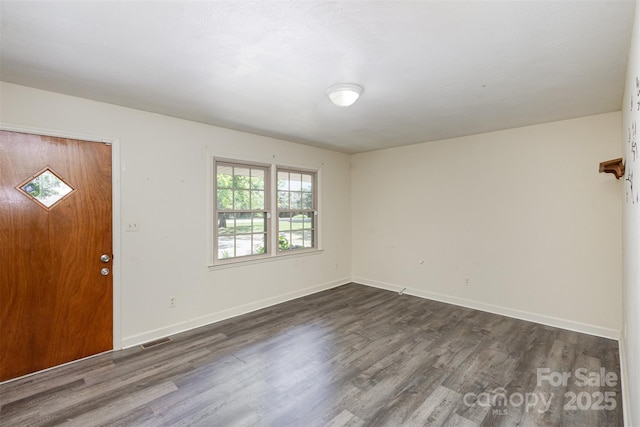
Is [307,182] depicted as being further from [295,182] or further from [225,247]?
[225,247]

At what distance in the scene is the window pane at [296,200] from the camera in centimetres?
494

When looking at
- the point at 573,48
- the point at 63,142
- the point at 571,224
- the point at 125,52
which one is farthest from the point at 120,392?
the point at 571,224

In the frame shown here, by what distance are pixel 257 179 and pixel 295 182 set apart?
2.49 feet

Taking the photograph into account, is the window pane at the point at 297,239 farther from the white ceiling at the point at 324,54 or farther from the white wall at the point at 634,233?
the white wall at the point at 634,233

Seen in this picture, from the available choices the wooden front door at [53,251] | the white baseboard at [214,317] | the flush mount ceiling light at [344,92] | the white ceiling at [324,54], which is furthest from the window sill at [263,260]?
the flush mount ceiling light at [344,92]

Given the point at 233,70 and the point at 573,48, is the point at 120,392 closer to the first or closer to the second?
the point at 233,70

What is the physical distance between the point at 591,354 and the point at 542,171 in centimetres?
207

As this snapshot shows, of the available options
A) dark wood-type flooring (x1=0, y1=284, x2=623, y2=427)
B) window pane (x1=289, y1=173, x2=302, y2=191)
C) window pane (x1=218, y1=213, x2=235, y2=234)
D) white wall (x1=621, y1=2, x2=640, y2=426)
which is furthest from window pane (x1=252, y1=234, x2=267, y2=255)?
white wall (x1=621, y1=2, x2=640, y2=426)

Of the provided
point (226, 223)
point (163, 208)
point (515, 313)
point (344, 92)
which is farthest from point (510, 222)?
point (163, 208)

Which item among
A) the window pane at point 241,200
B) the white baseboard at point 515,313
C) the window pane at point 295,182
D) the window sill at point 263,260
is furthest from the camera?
the window pane at point 295,182

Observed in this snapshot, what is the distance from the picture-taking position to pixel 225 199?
4059 millimetres

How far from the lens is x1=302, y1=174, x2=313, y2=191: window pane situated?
514 centimetres

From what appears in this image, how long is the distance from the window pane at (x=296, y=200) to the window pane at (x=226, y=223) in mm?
1137

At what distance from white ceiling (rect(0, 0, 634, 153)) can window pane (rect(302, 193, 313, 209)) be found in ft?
6.59
